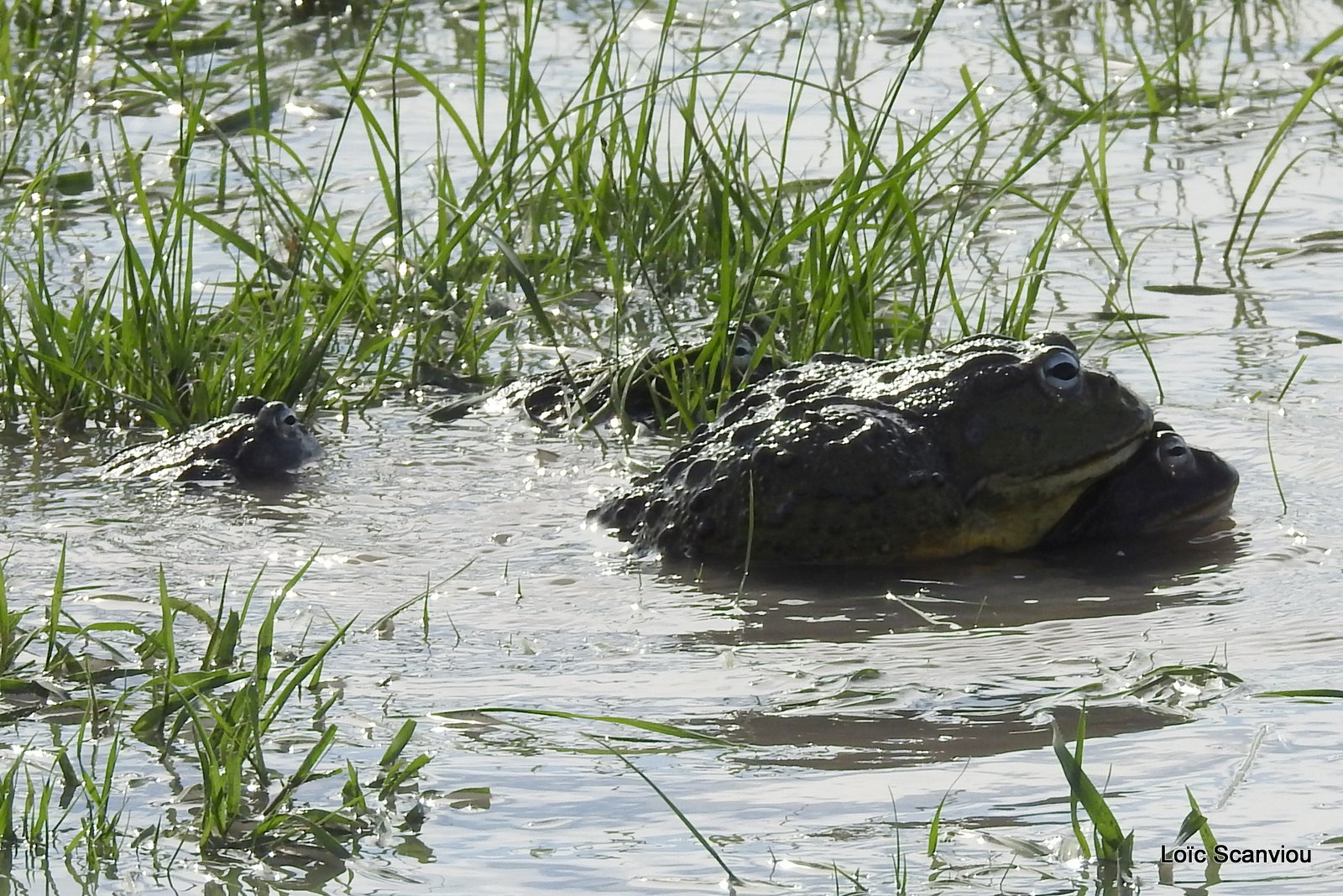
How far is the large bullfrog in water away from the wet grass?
0.47 meters

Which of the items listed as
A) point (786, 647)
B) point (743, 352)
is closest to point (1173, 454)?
point (786, 647)

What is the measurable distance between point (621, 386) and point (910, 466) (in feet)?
3.69

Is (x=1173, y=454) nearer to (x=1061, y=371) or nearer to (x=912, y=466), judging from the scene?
(x=1061, y=371)

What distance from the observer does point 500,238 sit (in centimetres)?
414

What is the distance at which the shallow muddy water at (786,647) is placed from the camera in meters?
2.45

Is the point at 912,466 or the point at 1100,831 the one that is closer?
the point at 1100,831

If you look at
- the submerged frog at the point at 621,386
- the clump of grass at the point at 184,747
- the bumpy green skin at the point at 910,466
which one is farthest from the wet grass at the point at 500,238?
the clump of grass at the point at 184,747

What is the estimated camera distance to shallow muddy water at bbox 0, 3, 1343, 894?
2445 mm

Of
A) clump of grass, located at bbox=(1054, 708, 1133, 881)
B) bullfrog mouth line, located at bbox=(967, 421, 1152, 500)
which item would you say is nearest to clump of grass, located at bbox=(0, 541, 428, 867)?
clump of grass, located at bbox=(1054, 708, 1133, 881)

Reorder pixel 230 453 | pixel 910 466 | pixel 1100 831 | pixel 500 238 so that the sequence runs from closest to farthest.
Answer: pixel 1100 831, pixel 910 466, pixel 500 238, pixel 230 453

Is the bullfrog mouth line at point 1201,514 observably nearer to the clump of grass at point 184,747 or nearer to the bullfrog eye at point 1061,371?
the bullfrog eye at point 1061,371

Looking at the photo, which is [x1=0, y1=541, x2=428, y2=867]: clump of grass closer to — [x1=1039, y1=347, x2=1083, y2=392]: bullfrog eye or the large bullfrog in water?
the large bullfrog in water

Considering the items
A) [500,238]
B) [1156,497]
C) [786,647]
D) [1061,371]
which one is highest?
[500,238]

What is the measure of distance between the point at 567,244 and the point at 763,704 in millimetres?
2788
